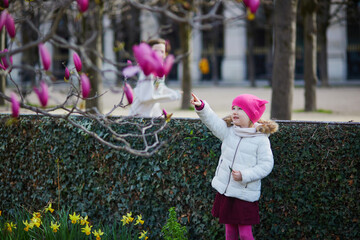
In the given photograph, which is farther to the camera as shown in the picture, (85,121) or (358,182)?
(85,121)

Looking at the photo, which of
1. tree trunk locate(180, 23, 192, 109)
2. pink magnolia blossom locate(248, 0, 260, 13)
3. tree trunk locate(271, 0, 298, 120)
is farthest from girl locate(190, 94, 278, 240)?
tree trunk locate(180, 23, 192, 109)

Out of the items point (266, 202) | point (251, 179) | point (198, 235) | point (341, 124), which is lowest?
point (198, 235)

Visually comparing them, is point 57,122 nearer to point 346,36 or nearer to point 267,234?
point 267,234

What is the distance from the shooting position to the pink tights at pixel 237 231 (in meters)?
3.82

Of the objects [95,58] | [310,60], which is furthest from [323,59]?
[95,58]

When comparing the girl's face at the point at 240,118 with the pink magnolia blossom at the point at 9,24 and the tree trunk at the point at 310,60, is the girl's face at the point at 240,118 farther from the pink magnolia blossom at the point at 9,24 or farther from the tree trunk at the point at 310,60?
the tree trunk at the point at 310,60

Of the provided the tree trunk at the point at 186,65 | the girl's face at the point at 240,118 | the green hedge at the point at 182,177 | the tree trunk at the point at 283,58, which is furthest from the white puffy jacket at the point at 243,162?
the tree trunk at the point at 186,65

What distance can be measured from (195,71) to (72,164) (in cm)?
3082

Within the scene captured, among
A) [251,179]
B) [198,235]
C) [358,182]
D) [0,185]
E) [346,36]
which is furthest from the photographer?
[346,36]

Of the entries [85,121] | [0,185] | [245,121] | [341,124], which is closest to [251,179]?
[245,121]

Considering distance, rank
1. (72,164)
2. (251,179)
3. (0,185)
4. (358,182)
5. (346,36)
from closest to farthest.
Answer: (251,179) → (358,182) → (72,164) → (0,185) → (346,36)

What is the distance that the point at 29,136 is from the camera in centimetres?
500

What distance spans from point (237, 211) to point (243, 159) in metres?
0.39

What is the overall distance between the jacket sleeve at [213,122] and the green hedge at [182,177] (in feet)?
1.62
